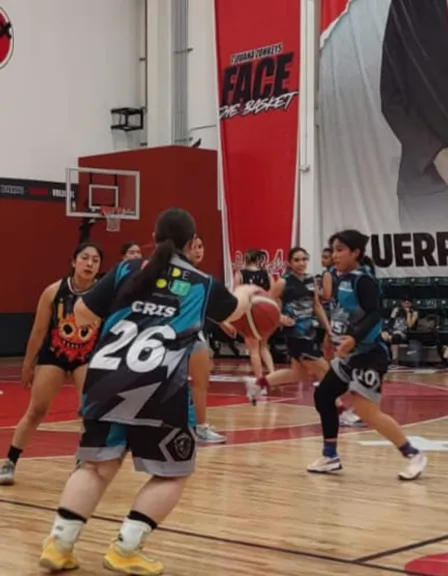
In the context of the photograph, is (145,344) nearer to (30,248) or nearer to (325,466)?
(325,466)

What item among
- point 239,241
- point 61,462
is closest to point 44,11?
point 239,241

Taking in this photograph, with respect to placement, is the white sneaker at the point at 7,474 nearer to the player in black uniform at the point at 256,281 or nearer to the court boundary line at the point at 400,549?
the court boundary line at the point at 400,549

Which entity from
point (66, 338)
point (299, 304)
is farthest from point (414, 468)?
point (299, 304)

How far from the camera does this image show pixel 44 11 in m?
21.4

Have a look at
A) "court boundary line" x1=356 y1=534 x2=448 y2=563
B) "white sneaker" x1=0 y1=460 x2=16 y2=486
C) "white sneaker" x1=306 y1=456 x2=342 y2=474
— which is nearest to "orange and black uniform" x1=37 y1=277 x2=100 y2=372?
"white sneaker" x1=0 y1=460 x2=16 y2=486

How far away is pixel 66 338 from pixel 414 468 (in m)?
2.45

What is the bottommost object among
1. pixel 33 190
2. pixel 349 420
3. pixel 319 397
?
pixel 349 420

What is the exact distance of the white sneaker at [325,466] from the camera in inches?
284

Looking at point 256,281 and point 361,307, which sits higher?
point 361,307

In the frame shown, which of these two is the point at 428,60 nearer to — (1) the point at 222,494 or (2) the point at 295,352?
(2) the point at 295,352

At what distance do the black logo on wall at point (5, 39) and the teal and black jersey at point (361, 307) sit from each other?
1514 cm

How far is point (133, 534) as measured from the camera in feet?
14.4

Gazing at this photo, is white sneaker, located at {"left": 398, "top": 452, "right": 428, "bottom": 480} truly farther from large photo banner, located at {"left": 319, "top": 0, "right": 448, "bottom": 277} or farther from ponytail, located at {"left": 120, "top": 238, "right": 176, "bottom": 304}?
large photo banner, located at {"left": 319, "top": 0, "right": 448, "bottom": 277}

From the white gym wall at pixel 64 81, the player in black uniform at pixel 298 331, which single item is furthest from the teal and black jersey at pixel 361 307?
the white gym wall at pixel 64 81
